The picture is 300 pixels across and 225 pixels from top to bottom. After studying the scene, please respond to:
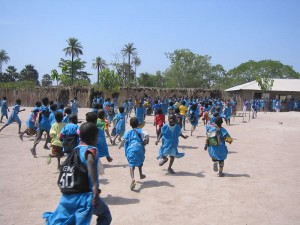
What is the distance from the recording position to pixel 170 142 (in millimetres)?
7793

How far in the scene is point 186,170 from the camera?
8219 millimetres

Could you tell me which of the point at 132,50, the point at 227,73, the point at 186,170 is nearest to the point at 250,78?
the point at 227,73

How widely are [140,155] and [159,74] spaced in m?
65.5

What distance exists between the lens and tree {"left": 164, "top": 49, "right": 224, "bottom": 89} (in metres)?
65.7

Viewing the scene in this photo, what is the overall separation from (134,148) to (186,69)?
60649 mm

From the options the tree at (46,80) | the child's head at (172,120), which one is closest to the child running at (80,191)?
the child's head at (172,120)

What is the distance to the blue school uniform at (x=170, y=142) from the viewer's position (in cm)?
777

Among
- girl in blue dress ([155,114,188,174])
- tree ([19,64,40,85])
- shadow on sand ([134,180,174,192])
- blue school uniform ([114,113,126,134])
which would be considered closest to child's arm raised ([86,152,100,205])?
shadow on sand ([134,180,174,192])

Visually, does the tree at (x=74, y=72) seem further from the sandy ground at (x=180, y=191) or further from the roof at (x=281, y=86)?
the sandy ground at (x=180, y=191)

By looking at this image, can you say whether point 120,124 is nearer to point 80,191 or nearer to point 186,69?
point 80,191

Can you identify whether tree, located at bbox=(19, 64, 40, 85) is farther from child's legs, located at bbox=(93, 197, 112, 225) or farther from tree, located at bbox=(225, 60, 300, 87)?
child's legs, located at bbox=(93, 197, 112, 225)

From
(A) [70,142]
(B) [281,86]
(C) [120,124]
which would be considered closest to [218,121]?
(A) [70,142]

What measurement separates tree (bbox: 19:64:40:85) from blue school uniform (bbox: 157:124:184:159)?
75881 millimetres

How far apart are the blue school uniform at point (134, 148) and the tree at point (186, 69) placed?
59521mm
